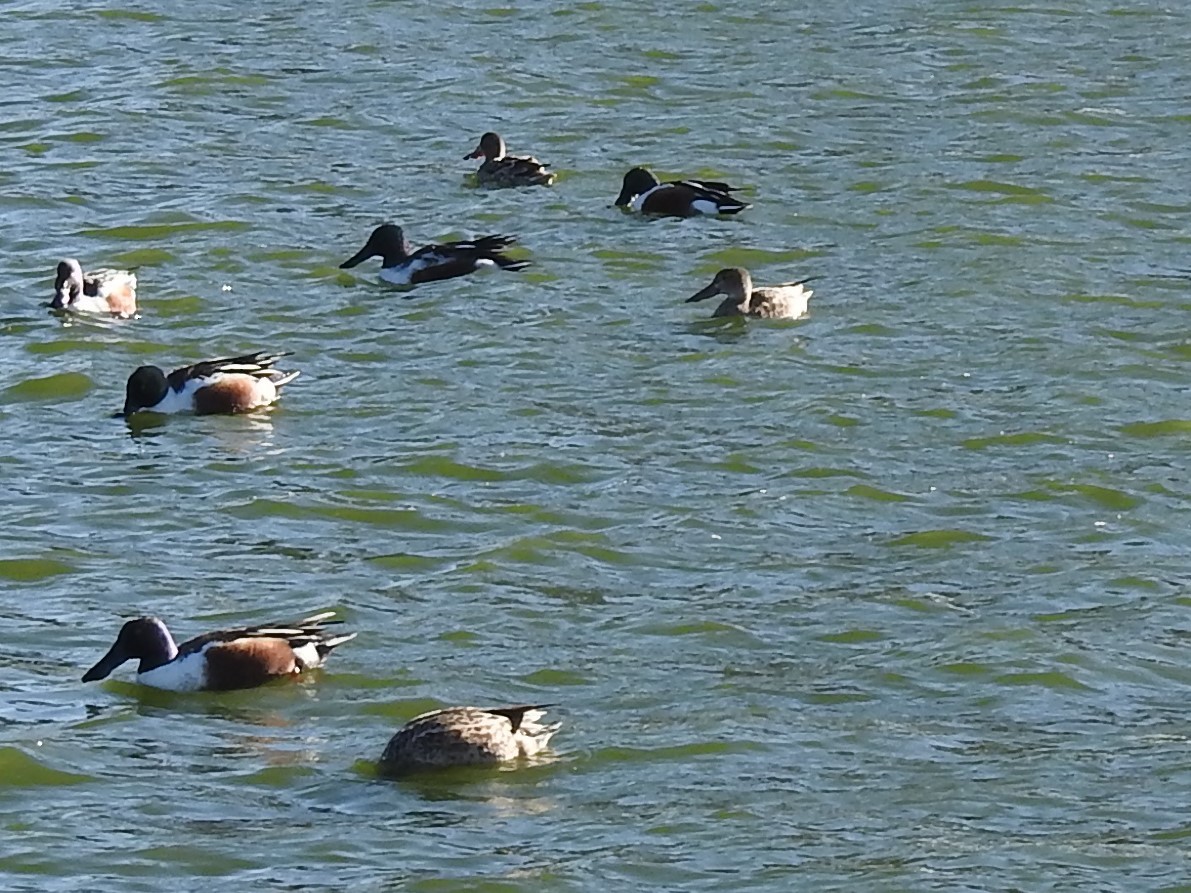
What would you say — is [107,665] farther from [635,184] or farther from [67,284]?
[635,184]

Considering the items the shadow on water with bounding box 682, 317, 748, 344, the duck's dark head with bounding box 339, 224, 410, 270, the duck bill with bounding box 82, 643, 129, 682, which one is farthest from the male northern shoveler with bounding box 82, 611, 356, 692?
the duck's dark head with bounding box 339, 224, 410, 270

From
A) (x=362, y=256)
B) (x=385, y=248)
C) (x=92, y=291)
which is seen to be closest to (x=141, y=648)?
(x=92, y=291)

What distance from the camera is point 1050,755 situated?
1120 centimetres

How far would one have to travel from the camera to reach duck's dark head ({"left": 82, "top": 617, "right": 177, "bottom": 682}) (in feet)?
40.1

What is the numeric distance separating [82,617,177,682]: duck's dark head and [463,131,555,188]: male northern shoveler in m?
9.65

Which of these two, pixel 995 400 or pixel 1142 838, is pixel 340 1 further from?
pixel 1142 838

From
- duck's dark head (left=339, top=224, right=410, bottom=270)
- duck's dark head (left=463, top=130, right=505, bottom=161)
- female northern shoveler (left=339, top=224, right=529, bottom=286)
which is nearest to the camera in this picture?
female northern shoveler (left=339, top=224, right=529, bottom=286)

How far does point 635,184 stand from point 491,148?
1.46m

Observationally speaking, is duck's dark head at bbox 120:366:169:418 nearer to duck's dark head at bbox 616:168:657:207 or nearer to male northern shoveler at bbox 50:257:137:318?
male northern shoveler at bbox 50:257:137:318

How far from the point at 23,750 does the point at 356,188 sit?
11165 millimetres

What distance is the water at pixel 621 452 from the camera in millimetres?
10680

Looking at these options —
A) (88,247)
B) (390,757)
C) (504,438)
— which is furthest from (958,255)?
(390,757)

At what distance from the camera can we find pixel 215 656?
39.7 feet

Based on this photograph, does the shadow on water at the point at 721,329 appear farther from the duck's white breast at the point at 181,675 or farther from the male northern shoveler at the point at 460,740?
the male northern shoveler at the point at 460,740
